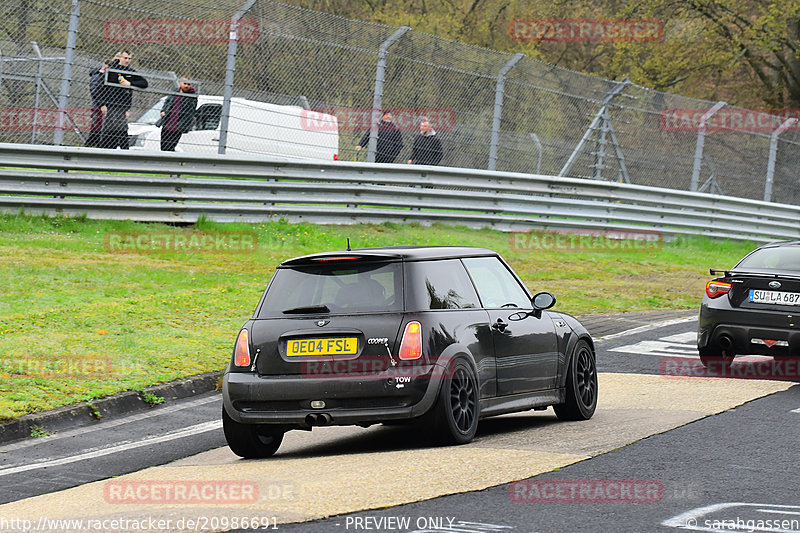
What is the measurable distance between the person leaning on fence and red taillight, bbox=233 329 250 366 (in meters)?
9.61

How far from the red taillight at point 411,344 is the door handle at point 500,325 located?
38.2 inches

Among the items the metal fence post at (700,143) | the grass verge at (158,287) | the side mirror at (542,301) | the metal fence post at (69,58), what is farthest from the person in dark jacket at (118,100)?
the metal fence post at (700,143)

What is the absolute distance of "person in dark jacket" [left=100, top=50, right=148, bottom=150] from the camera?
55.5 feet

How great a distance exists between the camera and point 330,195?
20000 millimetres

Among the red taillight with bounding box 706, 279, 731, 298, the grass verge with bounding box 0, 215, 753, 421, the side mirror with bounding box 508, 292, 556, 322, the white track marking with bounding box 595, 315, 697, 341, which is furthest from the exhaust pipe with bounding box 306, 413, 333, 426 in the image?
the white track marking with bounding box 595, 315, 697, 341

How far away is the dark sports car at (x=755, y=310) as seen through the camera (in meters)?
11.4

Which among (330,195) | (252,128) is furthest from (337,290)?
(330,195)

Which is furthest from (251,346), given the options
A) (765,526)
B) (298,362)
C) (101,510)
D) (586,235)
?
(586,235)

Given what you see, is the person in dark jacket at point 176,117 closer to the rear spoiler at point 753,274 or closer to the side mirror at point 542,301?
the rear spoiler at point 753,274

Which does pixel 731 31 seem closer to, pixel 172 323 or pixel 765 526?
pixel 172 323

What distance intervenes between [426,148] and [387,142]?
976 mm

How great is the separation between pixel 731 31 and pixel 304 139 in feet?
76.6

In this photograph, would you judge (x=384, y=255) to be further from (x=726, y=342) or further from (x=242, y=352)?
(x=726, y=342)

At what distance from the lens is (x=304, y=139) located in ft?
66.8
